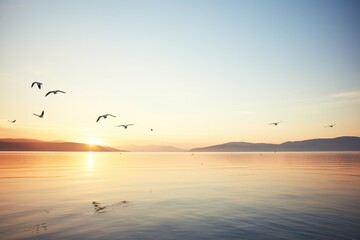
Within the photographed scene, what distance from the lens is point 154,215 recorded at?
66.8ft

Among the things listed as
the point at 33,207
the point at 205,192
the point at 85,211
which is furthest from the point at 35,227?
the point at 205,192

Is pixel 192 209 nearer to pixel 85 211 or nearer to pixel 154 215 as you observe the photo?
pixel 154 215

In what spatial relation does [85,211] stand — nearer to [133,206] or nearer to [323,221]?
[133,206]

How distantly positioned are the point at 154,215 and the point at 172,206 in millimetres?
3663

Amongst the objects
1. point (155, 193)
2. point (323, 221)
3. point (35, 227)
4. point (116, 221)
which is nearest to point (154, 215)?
point (116, 221)

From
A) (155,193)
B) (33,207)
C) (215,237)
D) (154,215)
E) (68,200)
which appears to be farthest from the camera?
(155,193)

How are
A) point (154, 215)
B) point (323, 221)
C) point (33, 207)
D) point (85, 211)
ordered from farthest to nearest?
point (33, 207) → point (85, 211) → point (154, 215) → point (323, 221)

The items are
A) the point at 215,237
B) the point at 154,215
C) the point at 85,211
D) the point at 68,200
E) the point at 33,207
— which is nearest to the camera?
the point at 215,237

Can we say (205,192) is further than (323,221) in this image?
Yes

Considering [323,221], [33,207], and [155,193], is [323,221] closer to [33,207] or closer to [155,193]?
[155,193]

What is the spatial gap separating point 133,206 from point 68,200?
26.2 ft

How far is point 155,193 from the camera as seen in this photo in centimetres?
3091

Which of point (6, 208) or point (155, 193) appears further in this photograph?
point (155, 193)

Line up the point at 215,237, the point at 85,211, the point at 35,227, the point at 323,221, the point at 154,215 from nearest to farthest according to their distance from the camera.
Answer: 1. the point at 215,237
2. the point at 35,227
3. the point at 323,221
4. the point at 154,215
5. the point at 85,211
